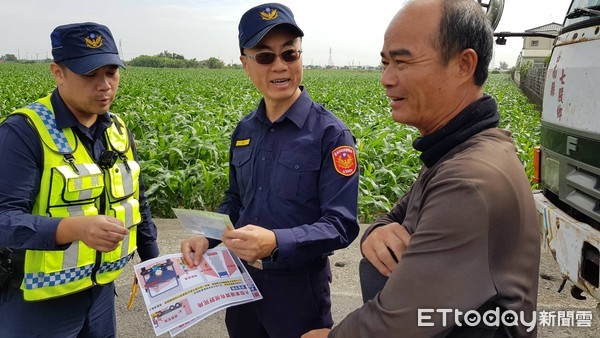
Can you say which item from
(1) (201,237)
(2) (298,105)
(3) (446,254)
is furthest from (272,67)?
(3) (446,254)

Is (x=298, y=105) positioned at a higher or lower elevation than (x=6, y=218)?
higher

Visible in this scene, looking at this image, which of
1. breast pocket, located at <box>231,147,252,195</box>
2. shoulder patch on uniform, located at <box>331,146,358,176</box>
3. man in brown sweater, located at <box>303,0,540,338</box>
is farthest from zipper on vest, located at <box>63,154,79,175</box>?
man in brown sweater, located at <box>303,0,540,338</box>

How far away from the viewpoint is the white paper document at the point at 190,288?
1.68 m

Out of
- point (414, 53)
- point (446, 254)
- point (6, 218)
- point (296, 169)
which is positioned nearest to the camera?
point (446, 254)

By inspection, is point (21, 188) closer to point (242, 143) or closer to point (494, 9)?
point (242, 143)

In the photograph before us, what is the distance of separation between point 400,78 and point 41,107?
1.52 m

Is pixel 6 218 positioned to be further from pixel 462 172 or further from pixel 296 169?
pixel 462 172

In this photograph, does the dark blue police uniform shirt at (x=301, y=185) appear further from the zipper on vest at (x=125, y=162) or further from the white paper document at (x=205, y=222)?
the zipper on vest at (x=125, y=162)

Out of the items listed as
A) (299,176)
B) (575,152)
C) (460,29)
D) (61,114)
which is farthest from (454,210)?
(575,152)

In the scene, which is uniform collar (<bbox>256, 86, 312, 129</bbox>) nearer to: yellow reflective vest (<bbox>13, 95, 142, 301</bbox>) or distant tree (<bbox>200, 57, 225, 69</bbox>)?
yellow reflective vest (<bbox>13, 95, 142, 301</bbox>)

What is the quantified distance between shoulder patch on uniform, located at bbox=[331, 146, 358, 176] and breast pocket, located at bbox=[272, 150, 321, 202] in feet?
0.24

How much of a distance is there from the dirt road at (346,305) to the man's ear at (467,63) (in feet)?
7.18

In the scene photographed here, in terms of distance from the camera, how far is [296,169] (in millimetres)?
1971

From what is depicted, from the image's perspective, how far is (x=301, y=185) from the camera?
197 centimetres
